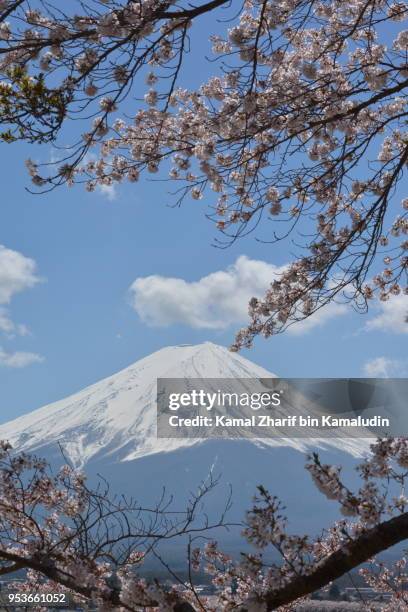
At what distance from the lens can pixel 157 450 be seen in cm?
19812

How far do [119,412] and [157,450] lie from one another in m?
32.8

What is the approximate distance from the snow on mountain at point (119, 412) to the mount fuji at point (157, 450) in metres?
0.25

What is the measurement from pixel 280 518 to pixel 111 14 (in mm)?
2909

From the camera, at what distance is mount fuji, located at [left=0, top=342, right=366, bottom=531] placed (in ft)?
540

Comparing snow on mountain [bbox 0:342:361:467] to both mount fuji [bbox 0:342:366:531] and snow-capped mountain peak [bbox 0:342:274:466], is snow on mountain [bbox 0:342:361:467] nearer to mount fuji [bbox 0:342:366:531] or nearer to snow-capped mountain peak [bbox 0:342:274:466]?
snow-capped mountain peak [bbox 0:342:274:466]

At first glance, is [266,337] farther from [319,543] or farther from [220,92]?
[319,543]

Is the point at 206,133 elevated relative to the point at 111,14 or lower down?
elevated

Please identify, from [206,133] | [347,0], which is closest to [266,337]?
[206,133]

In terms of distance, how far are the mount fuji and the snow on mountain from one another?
0.25m

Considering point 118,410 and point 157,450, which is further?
point 157,450

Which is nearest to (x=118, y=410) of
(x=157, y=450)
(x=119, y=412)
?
(x=119, y=412)

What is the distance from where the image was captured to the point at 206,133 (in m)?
6.05

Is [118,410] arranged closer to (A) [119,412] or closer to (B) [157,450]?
(A) [119,412]

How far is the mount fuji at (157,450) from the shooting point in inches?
6481
